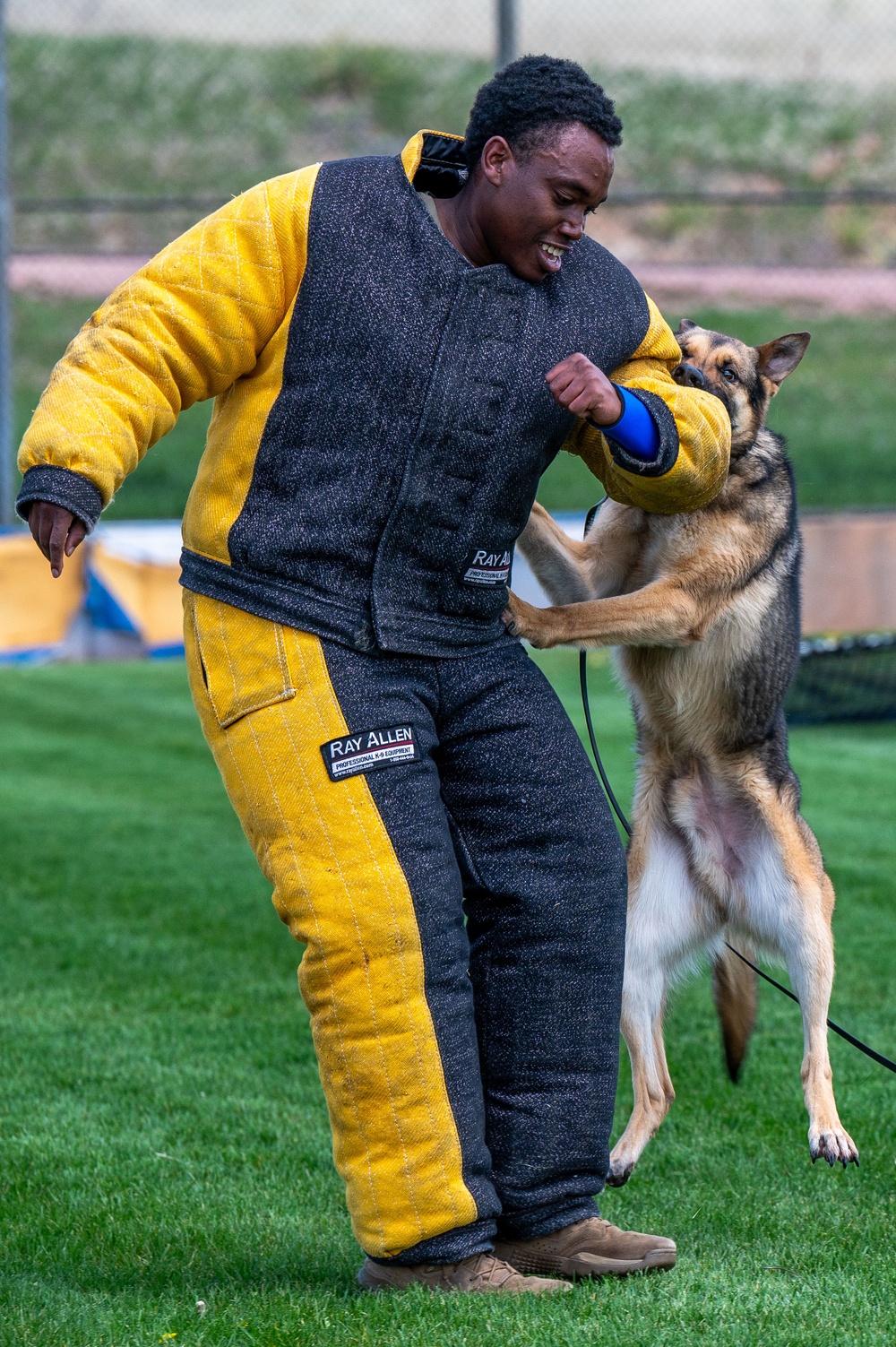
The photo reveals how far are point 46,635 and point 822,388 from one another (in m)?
6.76

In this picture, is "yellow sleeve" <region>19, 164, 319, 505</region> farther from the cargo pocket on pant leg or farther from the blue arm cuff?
the blue arm cuff

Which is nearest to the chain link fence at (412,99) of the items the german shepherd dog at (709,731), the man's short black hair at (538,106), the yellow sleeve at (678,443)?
the german shepherd dog at (709,731)

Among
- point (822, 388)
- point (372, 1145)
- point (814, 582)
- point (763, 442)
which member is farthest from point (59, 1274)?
point (822, 388)

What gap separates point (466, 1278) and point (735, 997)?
130 centimetres

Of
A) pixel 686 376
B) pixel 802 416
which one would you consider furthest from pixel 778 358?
pixel 802 416

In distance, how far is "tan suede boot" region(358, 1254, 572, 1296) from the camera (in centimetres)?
279

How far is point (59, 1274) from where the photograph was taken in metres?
3.07

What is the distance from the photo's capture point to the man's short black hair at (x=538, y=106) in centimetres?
272

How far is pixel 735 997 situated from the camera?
388cm

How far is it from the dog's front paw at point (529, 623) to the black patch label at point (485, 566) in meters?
0.48

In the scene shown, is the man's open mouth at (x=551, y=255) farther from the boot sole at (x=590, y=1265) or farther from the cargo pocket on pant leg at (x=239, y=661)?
the boot sole at (x=590, y=1265)

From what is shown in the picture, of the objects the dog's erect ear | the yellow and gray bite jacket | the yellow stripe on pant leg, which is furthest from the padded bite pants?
the dog's erect ear

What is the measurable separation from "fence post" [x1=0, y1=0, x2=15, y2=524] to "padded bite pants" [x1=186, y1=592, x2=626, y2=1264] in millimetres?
6769

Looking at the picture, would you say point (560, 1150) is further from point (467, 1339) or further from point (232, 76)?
point (232, 76)
